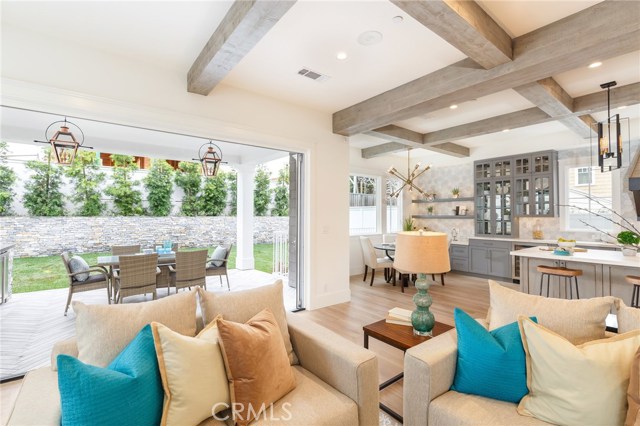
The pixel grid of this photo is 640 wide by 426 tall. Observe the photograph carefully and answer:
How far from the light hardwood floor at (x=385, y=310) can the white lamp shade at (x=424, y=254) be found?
3.29ft

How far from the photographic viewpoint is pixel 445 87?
3.01 m

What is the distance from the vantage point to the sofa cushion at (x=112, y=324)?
53.6 inches

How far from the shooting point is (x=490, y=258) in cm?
623

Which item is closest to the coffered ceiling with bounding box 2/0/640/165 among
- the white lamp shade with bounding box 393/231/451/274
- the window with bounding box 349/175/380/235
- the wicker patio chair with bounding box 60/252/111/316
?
the white lamp shade with bounding box 393/231/451/274

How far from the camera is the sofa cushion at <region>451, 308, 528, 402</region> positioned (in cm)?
143

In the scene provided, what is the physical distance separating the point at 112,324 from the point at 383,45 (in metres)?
2.82

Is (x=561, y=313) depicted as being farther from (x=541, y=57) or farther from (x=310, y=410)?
(x=541, y=57)

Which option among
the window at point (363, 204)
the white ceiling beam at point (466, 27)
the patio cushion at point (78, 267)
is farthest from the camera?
the window at point (363, 204)

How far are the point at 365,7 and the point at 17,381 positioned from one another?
4.06 meters

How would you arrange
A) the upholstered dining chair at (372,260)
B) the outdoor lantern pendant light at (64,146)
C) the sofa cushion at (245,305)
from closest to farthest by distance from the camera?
the sofa cushion at (245,305) < the outdoor lantern pendant light at (64,146) < the upholstered dining chair at (372,260)

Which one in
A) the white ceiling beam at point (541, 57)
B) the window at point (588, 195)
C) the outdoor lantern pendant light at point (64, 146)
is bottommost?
the window at point (588, 195)

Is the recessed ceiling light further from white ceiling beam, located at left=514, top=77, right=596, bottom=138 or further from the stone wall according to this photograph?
the stone wall

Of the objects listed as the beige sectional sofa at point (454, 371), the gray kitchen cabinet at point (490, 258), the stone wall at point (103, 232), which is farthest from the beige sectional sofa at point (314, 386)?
the gray kitchen cabinet at point (490, 258)
